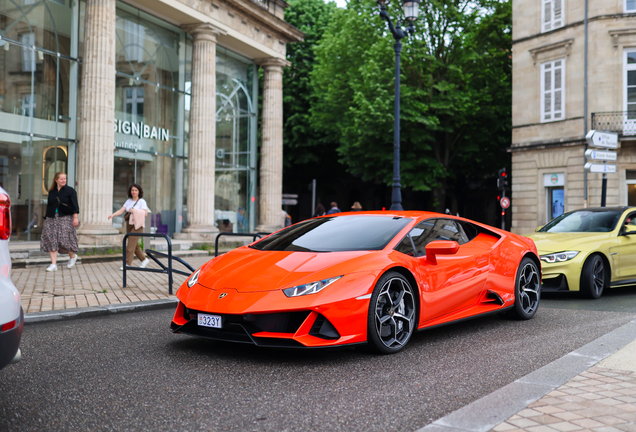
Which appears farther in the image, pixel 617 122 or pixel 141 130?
pixel 617 122

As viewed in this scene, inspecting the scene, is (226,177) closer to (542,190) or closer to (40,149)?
(40,149)

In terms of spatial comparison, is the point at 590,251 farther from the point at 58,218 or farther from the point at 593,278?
the point at 58,218

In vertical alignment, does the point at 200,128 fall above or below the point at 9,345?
above

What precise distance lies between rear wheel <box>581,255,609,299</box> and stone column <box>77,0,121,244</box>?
11.5 metres

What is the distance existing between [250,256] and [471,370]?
7.06ft

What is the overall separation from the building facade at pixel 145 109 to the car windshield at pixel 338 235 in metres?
8.44

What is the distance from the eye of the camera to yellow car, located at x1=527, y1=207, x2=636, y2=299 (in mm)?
8805

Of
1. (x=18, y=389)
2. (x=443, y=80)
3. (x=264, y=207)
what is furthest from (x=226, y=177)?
(x=18, y=389)

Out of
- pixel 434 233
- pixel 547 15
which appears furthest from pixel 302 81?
pixel 434 233

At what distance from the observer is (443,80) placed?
27656 mm

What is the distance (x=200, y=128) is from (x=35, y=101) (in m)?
5.56

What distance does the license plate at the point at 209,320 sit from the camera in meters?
4.75

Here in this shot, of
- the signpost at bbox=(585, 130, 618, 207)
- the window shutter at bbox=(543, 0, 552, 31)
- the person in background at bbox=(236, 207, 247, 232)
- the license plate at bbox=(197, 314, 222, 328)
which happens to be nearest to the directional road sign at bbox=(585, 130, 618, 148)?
the signpost at bbox=(585, 130, 618, 207)

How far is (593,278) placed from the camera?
8891 millimetres
